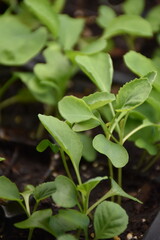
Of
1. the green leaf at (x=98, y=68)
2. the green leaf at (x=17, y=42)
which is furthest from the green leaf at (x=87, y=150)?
the green leaf at (x=17, y=42)

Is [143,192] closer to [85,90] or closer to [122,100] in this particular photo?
[122,100]

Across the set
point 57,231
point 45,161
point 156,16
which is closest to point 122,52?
point 156,16

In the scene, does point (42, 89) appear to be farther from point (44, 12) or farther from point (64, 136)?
point (64, 136)

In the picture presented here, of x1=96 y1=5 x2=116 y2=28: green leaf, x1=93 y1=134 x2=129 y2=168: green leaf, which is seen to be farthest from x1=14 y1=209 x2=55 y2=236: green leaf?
x1=96 y1=5 x2=116 y2=28: green leaf

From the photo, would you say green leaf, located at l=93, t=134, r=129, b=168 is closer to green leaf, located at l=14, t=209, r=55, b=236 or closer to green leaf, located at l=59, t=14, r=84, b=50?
green leaf, located at l=14, t=209, r=55, b=236

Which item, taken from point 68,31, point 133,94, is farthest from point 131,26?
point 133,94

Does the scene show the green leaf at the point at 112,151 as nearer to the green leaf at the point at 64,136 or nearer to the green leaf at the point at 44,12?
the green leaf at the point at 64,136
